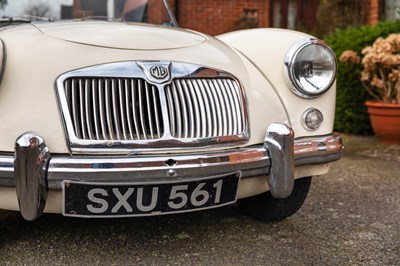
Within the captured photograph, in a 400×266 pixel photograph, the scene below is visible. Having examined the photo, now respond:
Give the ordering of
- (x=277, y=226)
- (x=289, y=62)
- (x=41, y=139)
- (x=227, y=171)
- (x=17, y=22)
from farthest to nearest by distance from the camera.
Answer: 1. (x=17, y=22)
2. (x=277, y=226)
3. (x=289, y=62)
4. (x=227, y=171)
5. (x=41, y=139)

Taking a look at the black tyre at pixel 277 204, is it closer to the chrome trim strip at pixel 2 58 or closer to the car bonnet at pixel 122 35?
the car bonnet at pixel 122 35

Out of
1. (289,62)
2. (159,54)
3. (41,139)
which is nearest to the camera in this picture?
(41,139)

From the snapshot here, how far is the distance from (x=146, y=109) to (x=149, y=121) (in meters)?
0.06

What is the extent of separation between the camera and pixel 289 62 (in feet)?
7.82

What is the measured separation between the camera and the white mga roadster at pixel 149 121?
6.17 feet

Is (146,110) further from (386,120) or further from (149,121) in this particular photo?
(386,120)

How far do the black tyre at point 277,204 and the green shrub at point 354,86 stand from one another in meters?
3.19

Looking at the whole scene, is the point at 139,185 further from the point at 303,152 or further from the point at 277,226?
the point at 277,226

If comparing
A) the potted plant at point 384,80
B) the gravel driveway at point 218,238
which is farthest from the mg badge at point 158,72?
the potted plant at point 384,80

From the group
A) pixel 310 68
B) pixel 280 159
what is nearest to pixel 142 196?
pixel 280 159

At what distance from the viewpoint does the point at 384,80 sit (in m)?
4.93

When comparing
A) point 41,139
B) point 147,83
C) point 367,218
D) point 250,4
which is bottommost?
point 367,218

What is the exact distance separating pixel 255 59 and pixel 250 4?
6437 mm

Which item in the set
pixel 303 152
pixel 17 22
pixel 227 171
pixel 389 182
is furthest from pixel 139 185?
pixel 389 182
